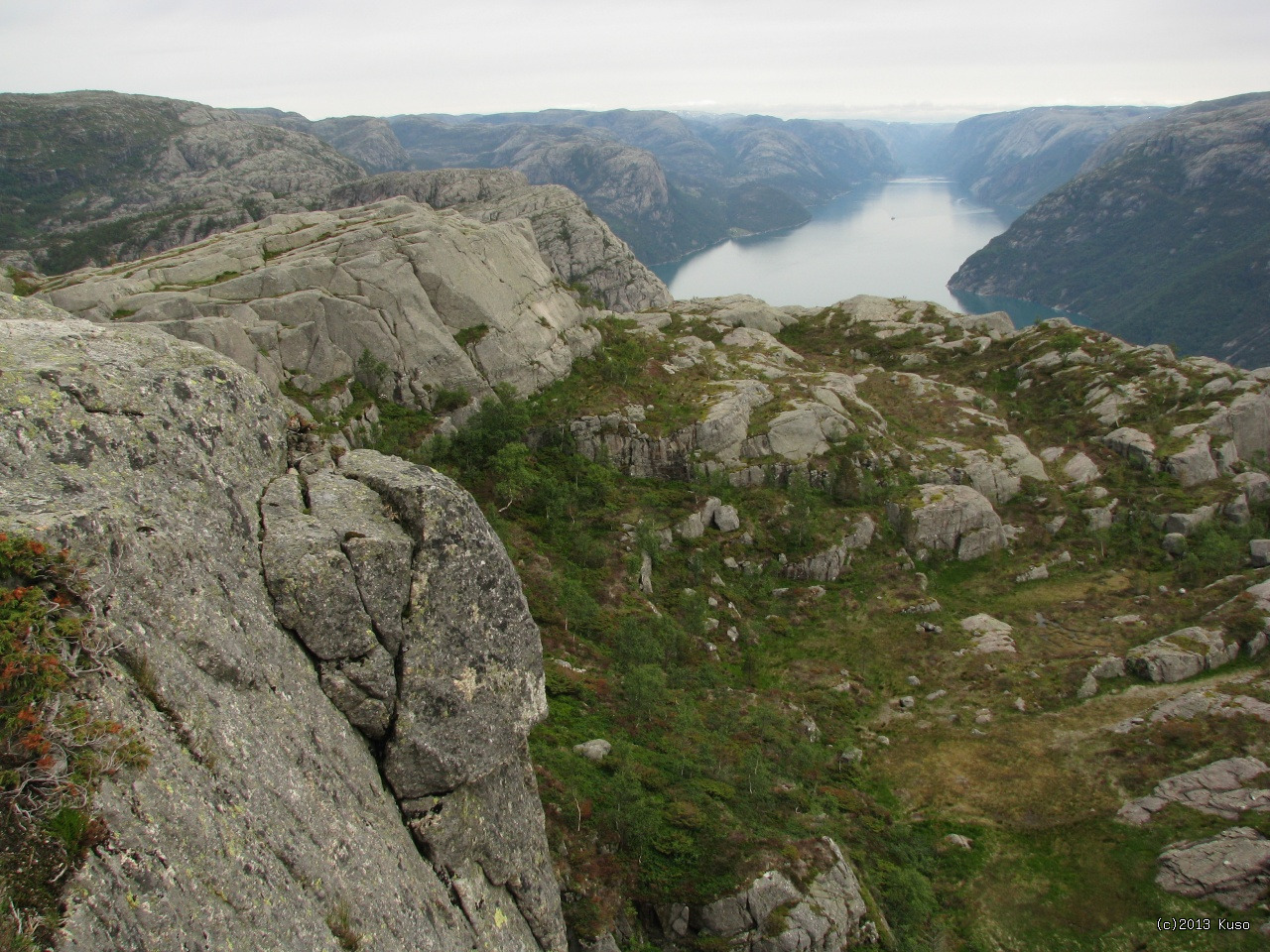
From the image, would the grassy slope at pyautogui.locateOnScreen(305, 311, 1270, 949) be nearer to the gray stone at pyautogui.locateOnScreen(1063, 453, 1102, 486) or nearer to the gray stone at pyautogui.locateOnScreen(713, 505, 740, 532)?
the gray stone at pyautogui.locateOnScreen(713, 505, 740, 532)

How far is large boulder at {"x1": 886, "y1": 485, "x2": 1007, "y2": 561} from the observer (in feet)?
183

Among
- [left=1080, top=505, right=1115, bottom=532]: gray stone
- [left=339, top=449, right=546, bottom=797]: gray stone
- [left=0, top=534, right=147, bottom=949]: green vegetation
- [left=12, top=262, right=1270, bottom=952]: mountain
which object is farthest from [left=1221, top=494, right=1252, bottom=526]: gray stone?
[left=0, top=534, right=147, bottom=949]: green vegetation

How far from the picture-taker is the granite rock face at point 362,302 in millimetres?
42219

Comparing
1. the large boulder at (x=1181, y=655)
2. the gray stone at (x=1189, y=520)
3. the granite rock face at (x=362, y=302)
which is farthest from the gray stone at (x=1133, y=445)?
the granite rock face at (x=362, y=302)

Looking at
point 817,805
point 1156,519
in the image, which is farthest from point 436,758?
point 1156,519

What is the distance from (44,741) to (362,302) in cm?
4656

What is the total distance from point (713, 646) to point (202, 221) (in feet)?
619

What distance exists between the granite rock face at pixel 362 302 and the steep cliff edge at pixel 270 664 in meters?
29.6

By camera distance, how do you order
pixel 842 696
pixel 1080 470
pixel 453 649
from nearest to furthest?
pixel 453 649 → pixel 842 696 → pixel 1080 470

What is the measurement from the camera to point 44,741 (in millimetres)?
7355

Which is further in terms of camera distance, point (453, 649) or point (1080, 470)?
point (1080, 470)

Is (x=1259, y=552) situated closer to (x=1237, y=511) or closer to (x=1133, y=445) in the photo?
(x=1237, y=511)

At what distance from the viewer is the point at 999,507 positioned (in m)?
61.8

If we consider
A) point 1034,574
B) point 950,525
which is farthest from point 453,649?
point 1034,574
